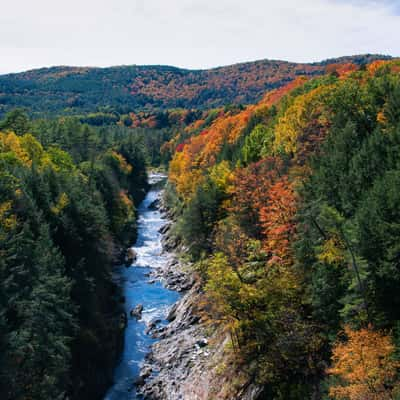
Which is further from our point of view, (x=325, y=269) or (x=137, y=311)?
(x=137, y=311)

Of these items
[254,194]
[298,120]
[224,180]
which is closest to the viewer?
[254,194]

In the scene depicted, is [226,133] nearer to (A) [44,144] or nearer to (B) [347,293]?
(A) [44,144]

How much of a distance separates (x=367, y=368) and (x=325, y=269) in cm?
826

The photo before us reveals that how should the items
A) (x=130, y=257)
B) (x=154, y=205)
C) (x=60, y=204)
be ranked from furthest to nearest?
1. (x=154, y=205)
2. (x=130, y=257)
3. (x=60, y=204)

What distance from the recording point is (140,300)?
52.6 metres

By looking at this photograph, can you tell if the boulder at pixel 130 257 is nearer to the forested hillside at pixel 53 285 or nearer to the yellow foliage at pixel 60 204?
the forested hillside at pixel 53 285

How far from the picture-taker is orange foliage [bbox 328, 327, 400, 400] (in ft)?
64.6

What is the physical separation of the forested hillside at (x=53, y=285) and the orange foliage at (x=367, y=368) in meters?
18.3

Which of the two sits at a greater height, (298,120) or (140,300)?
(298,120)

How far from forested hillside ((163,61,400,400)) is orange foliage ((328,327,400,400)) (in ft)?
0.20

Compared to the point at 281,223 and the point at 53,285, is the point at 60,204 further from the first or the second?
the point at 281,223

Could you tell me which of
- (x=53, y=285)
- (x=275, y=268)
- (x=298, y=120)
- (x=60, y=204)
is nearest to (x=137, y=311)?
(x=60, y=204)

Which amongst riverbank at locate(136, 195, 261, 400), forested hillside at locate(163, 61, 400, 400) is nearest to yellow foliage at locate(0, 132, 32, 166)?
riverbank at locate(136, 195, 261, 400)

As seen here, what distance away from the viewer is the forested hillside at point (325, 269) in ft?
76.7
